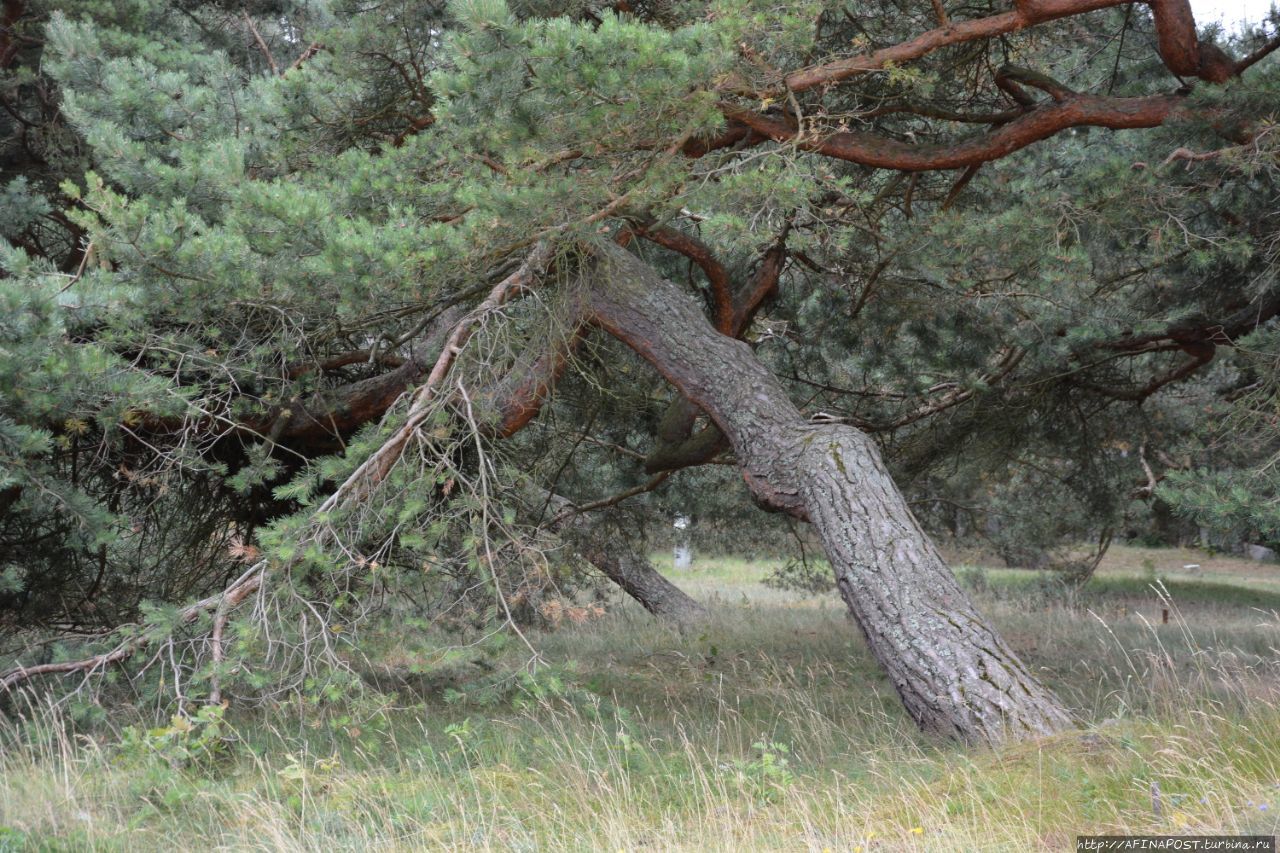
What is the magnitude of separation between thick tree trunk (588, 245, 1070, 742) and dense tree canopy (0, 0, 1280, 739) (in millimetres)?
21

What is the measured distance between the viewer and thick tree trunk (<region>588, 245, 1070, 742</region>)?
450cm

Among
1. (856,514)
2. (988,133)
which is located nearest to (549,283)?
(856,514)

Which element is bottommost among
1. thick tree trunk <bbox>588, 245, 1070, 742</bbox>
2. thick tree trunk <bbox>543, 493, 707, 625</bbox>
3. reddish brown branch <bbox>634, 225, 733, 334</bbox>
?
thick tree trunk <bbox>543, 493, 707, 625</bbox>

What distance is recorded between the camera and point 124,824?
383 centimetres

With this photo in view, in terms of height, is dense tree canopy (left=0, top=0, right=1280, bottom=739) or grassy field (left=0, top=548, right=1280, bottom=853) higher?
dense tree canopy (left=0, top=0, right=1280, bottom=739)

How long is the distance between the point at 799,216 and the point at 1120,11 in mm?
3237

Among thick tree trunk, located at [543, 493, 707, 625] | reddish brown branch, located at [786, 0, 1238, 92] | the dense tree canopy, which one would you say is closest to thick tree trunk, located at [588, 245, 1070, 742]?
the dense tree canopy

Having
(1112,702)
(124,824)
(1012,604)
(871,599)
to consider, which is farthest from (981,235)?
(1012,604)

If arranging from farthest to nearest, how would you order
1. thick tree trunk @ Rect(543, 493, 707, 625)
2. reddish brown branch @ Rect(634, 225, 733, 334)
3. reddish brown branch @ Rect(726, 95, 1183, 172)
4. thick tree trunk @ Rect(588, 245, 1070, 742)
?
thick tree trunk @ Rect(543, 493, 707, 625)
reddish brown branch @ Rect(634, 225, 733, 334)
reddish brown branch @ Rect(726, 95, 1183, 172)
thick tree trunk @ Rect(588, 245, 1070, 742)

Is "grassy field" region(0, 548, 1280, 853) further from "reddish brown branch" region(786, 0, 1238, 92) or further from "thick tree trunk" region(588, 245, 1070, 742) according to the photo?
"reddish brown branch" region(786, 0, 1238, 92)

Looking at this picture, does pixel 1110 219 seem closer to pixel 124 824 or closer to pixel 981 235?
pixel 981 235

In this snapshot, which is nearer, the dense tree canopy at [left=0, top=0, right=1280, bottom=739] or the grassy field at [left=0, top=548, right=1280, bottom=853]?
the grassy field at [left=0, top=548, right=1280, bottom=853]

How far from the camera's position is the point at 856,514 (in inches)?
199

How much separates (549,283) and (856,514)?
2381 millimetres
